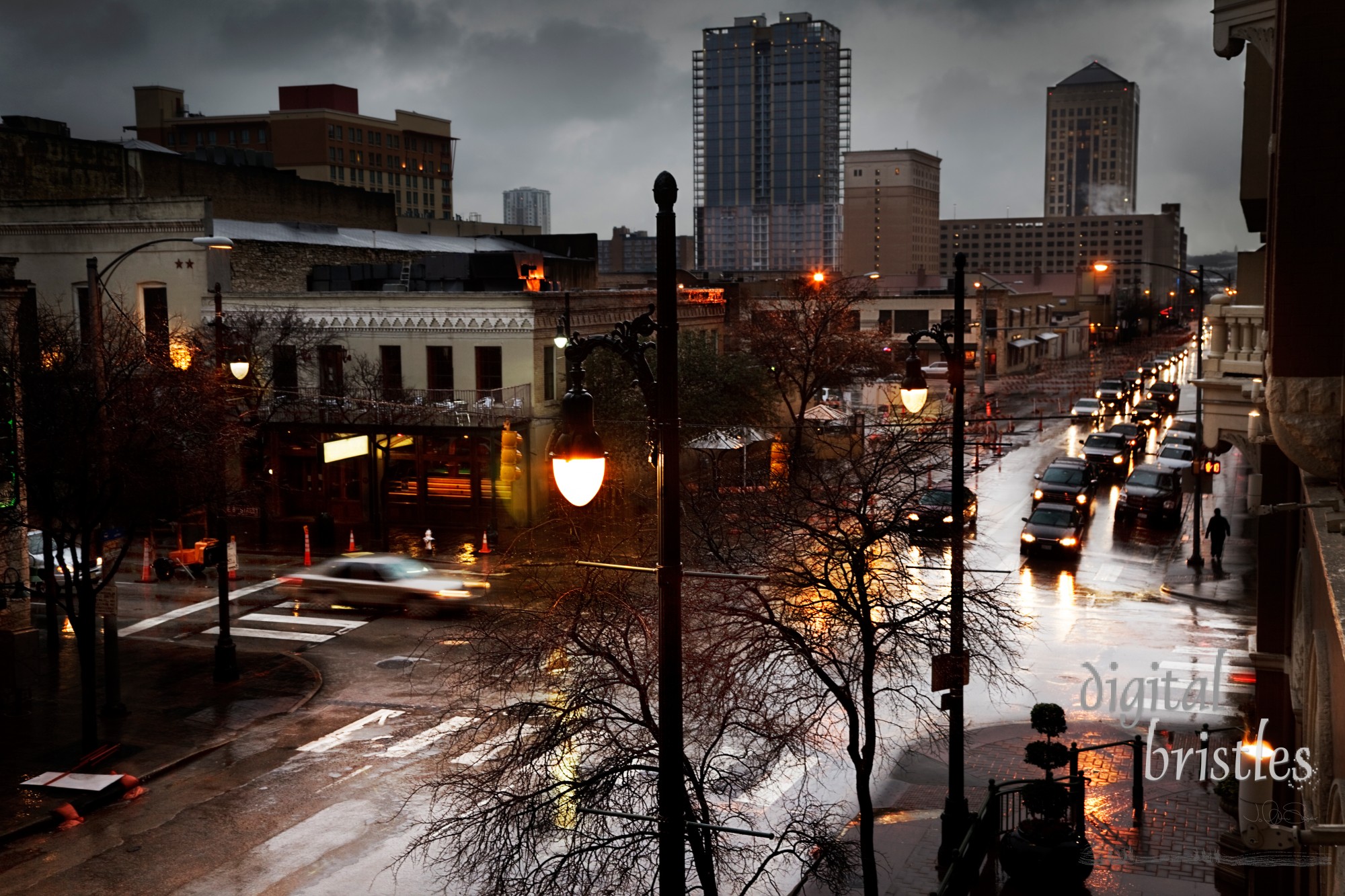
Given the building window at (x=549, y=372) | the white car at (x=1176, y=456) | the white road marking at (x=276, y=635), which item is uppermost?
the building window at (x=549, y=372)

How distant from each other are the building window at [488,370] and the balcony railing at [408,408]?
237 mm

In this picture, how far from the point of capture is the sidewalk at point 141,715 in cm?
1647

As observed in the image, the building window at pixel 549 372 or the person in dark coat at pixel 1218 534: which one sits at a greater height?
the building window at pixel 549 372

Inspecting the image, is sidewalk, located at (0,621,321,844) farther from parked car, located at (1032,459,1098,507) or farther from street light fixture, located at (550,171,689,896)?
parked car, located at (1032,459,1098,507)

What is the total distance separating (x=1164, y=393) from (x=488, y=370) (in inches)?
2019

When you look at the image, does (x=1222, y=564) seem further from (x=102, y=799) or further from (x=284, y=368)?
(x=284, y=368)

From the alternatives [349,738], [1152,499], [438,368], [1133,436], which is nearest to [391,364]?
[438,368]

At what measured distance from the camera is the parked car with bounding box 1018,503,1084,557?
104 ft

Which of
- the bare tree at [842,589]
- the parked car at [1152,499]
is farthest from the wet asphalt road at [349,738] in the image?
the parked car at [1152,499]

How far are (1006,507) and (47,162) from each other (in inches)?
1639

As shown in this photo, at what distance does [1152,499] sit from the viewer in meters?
36.1

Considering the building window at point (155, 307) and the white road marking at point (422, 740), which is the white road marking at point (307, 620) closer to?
the white road marking at point (422, 740)

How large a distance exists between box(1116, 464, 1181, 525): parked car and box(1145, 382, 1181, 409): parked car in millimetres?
35177

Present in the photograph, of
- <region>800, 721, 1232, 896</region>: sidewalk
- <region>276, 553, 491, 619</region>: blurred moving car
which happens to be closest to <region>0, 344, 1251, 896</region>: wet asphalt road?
<region>276, 553, 491, 619</region>: blurred moving car
